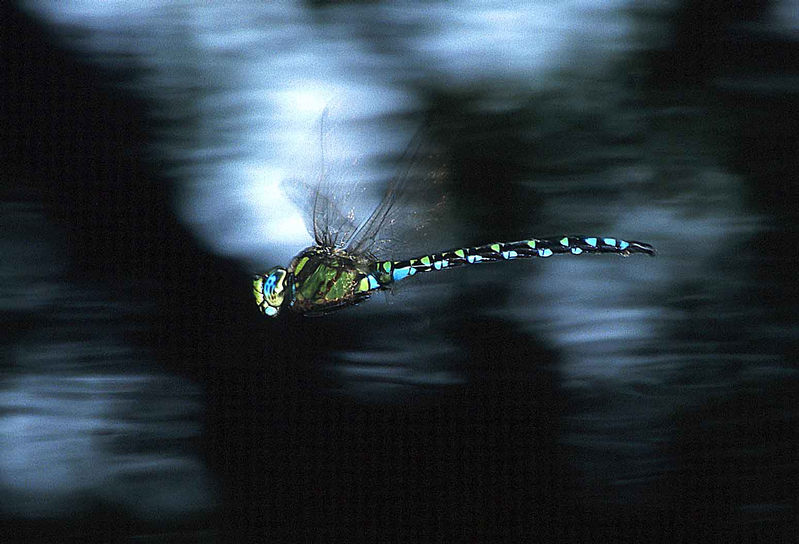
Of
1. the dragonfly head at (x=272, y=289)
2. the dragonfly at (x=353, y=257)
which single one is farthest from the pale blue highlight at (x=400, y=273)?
the dragonfly head at (x=272, y=289)

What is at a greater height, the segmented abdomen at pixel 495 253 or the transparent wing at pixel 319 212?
the transparent wing at pixel 319 212

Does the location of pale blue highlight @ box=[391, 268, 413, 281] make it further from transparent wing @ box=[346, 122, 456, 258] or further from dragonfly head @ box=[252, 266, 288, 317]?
dragonfly head @ box=[252, 266, 288, 317]

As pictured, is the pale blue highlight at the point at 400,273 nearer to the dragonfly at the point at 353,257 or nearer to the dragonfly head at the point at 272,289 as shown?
the dragonfly at the point at 353,257

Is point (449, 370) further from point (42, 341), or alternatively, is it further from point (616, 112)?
point (42, 341)

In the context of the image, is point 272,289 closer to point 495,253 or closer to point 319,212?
point 319,212

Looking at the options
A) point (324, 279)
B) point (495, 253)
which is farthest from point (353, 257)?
point (495, 253)

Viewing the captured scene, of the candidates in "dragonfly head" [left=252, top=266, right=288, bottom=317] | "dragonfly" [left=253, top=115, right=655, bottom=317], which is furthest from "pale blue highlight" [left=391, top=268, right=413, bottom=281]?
"dragonfly head" [left=252, top=266, right=288, bottom=317]

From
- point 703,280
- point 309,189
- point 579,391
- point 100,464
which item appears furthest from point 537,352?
point 100,464

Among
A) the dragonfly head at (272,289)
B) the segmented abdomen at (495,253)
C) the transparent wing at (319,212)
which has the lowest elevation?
the dragonfly head at (272,289)
